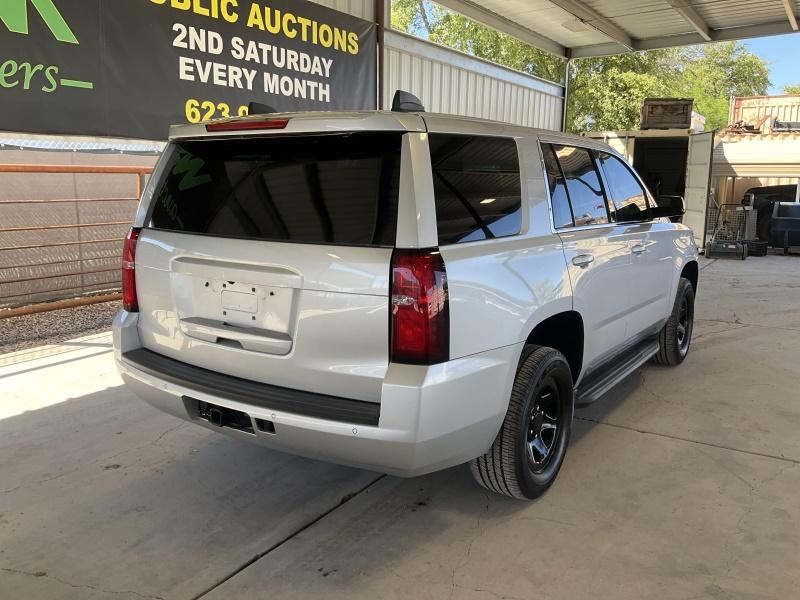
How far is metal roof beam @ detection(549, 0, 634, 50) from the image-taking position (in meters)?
11.5

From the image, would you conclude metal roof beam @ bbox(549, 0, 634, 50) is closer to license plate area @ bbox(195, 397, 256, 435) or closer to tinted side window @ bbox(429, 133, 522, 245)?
tinted side window @ bbox(429, 133, 522, 245)

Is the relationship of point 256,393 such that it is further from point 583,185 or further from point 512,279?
point 583,185

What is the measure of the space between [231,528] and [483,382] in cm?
137

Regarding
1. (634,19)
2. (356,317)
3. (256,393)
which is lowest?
(256,393)

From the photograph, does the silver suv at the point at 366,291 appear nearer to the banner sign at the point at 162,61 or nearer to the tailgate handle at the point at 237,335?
the tailgate handle at the point at 237,335

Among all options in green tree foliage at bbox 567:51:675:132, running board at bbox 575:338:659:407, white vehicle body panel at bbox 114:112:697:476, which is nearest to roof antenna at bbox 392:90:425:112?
white vehicle body panel at bbox 114:112:697:476

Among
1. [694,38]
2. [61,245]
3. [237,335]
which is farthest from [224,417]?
[694,38]

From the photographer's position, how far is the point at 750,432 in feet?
14.1

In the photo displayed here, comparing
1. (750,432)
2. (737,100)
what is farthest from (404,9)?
(750,432)

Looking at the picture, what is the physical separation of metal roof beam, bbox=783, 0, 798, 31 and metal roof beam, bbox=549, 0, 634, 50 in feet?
9.60

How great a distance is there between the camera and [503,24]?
41.5 feet

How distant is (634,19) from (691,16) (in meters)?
1.12

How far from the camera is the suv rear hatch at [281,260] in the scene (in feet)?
8.50

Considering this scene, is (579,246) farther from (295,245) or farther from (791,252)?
(791,252)
